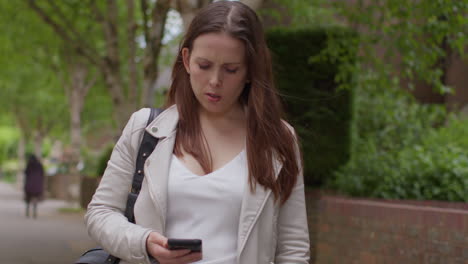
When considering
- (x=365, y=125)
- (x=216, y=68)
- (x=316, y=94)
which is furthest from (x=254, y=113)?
(x=365, y=125)

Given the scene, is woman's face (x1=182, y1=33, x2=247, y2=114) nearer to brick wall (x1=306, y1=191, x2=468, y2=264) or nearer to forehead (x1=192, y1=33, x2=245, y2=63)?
forehead (x1=192, y1=33, x2=245, y2=63)

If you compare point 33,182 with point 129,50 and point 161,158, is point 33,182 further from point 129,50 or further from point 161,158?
point 161,158

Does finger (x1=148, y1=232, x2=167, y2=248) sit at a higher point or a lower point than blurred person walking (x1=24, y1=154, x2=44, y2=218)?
higher

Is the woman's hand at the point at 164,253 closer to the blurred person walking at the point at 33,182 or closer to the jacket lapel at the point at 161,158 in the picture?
the jacket lapel at the point at 161,158

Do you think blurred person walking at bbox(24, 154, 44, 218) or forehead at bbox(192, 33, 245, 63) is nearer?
forehead at bbox(192, 33, 245, 63)

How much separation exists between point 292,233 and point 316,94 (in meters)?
A: 6.75

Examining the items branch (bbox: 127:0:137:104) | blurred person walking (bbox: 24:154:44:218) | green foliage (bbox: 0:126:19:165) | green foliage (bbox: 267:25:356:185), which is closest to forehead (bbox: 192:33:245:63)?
green foliage (bbox: 267:25:356:185)

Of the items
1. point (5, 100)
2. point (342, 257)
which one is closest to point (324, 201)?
point (342, 257)

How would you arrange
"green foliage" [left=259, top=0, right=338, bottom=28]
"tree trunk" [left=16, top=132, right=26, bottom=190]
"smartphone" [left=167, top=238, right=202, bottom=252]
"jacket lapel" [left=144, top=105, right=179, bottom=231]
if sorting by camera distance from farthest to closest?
"tree trunk" [left=16, top=132, right=26, bottom=190] < "green foliage" [left=259, top=0, right=338, bottom=28] < "jacket lapel" [left=144, top=105, right=179, bottom=231] < "smartphone" [left=167, top=238, right=202, bottom=252]

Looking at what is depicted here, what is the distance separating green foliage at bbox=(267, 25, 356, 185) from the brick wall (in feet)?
1.86

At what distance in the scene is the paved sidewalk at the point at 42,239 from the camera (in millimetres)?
11459

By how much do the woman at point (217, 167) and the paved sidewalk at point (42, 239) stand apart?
8.83 metres

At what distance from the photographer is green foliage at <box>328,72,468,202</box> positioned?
855 centimetres

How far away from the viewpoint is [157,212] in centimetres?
241
